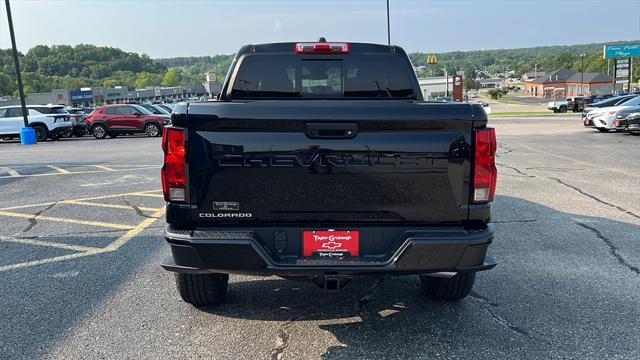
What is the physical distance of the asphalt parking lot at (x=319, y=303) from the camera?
3.33 m

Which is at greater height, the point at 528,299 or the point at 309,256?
the point at 309,256

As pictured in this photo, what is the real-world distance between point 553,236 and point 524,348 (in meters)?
2.94

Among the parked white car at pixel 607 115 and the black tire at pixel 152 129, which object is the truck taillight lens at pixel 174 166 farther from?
the black tire at pixel 152 129

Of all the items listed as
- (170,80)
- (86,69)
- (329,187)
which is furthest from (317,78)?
(86,69)

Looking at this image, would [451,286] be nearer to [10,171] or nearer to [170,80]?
[10,171]

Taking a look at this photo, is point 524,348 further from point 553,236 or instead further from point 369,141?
point 553,236

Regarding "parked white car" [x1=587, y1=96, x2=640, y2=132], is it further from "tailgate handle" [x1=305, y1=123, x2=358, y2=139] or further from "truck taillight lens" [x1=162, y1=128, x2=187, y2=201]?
"truck taillight lens" [x1=162, y1=128, x2=187, y2=201]

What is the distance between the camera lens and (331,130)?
2.97m

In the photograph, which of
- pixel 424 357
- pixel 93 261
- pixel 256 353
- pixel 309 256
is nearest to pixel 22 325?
pixel 93 261

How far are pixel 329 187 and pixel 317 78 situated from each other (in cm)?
154

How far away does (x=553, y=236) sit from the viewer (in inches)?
230

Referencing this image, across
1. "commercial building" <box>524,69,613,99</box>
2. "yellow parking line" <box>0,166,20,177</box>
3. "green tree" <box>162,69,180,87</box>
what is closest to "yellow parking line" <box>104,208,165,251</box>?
"yellow parking line" <box>0,166,20,177</box>

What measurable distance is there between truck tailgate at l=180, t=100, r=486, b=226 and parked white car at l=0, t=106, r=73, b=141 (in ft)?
71.7

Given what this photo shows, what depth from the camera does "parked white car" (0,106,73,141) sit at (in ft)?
71.7
